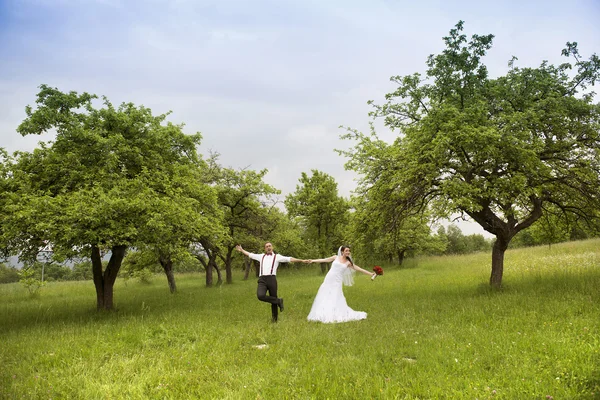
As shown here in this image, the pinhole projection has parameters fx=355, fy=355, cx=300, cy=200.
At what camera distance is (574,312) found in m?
9.59

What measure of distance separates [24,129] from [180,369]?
12568 mm

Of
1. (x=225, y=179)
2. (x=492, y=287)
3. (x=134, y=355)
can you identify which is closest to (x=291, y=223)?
(x=225, y=179)

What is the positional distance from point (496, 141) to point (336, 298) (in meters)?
7.25

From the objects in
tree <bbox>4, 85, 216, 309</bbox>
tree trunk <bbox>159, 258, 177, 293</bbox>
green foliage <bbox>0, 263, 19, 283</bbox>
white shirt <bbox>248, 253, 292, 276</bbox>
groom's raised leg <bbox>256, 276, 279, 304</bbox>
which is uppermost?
tree <bbox>4, 85, 216, 309</bbox>

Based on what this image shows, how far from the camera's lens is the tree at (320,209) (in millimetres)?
41406

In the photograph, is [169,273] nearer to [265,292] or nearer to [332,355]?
[265,292]

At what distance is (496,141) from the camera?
36.9ft

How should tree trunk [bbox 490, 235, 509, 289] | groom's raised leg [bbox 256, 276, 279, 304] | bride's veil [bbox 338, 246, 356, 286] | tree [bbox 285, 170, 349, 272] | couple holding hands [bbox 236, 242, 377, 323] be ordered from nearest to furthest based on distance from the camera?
groom's raised leg [bbox 256, 276, 279, 304] → couple holding hands [bbox 236, 242, 377, 323] → bride's veil [bbox 338, 246, 356, 286] → tree trunk [bbox 490, 235, 509, 289] → tree [bbox 285, 170, 349, 272]

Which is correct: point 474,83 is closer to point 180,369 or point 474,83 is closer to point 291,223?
point 180,369

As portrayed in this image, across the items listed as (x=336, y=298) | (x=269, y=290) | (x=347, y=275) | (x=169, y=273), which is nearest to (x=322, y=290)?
(x=336, y=298)

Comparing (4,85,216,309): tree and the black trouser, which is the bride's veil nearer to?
the black trouser

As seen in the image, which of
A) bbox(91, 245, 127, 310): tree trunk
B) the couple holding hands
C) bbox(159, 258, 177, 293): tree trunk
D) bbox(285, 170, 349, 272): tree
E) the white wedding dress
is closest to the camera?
the couple holding hands

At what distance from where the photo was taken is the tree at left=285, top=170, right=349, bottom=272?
4141 cm

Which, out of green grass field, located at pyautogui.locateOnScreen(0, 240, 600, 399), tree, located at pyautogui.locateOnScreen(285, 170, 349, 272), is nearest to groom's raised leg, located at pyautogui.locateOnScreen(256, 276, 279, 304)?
green grass field, located at pyautogui.locateOnScreen(0, 240, 600, 399)
